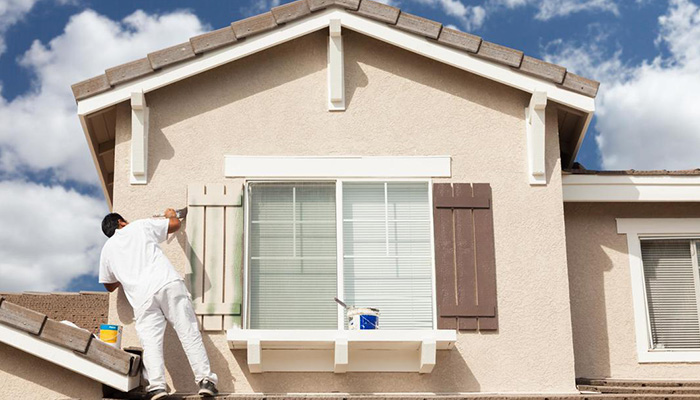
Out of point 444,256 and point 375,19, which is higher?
point 375,19

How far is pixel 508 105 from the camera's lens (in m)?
10.1

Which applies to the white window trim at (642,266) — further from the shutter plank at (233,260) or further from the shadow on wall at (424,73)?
the shutter plank at (233,260)

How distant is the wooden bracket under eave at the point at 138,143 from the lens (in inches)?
380

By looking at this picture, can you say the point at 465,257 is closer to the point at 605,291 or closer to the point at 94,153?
the point at 605,291

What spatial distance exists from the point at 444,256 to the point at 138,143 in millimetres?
3188

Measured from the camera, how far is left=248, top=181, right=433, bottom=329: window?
954cm

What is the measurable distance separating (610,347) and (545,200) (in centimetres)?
177

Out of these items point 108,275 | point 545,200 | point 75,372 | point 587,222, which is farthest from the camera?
point 587,222

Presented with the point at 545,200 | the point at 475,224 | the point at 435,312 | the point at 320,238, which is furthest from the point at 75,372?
the point at 545,200

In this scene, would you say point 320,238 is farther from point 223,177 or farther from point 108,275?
point 108,275

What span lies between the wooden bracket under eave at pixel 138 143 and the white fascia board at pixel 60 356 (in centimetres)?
210

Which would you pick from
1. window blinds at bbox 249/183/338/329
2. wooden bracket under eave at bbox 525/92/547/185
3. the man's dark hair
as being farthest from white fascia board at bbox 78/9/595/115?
the man's dark hair

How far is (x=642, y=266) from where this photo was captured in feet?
34.7

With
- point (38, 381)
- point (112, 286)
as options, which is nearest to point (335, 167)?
point (112, 286)
